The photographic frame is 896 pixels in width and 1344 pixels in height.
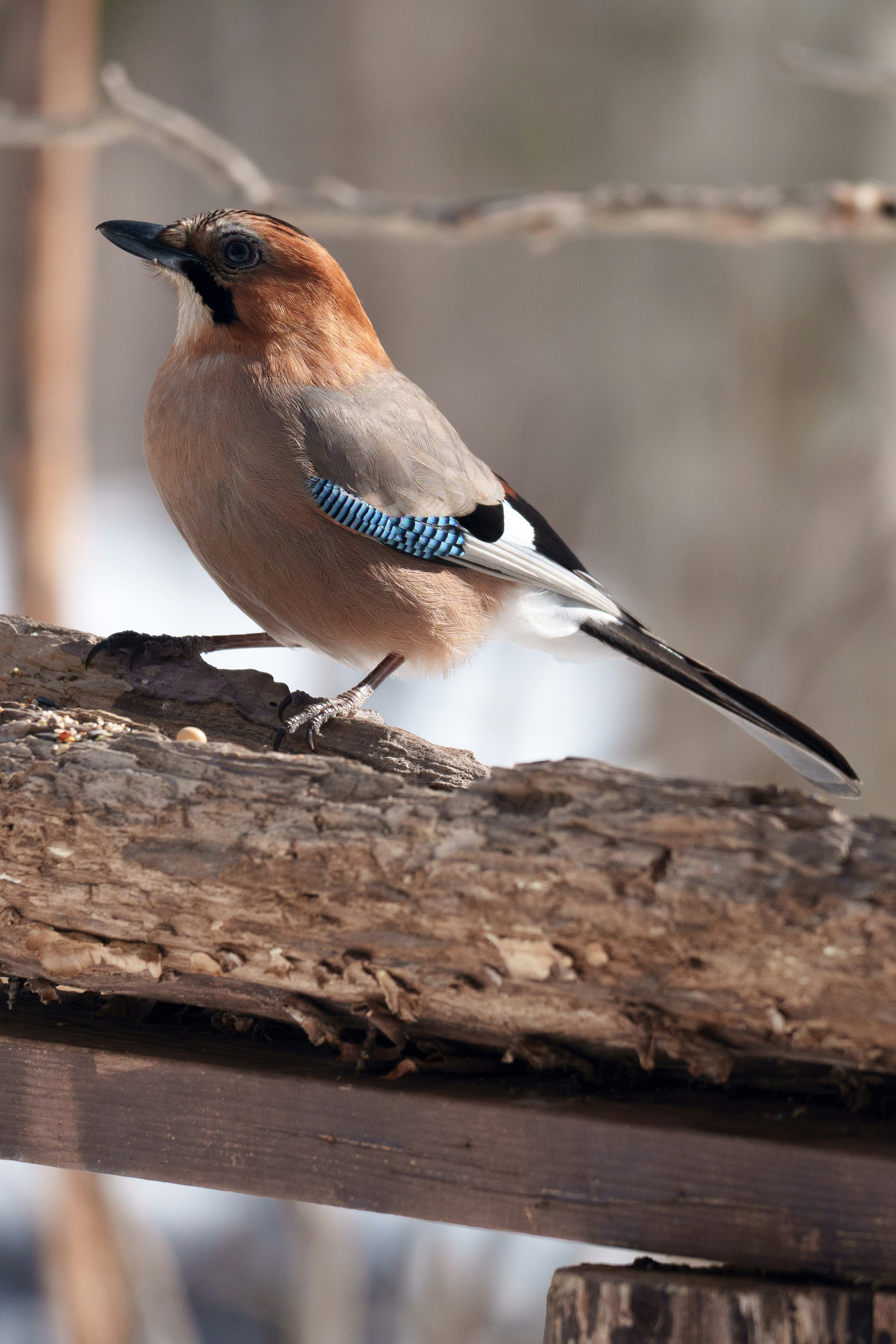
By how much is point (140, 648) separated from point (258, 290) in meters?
0.71

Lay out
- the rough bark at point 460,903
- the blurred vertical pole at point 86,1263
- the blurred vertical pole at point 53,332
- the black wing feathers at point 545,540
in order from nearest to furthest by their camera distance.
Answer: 1. the rough bark at point 460,903
2. the black wing feathers at point 545,540
3. the blurred vertical pole at point 86,1263
4. the blurred vertical pole at point 53,332

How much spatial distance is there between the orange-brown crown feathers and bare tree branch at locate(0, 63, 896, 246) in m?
0.41

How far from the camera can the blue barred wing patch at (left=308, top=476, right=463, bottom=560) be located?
2152 millimetres

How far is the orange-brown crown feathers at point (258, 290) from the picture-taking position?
2.30 meters

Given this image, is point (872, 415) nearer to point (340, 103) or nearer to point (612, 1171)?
point (340, 103)

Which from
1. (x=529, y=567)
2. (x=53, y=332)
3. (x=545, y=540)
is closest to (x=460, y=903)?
(x=529, y=567)

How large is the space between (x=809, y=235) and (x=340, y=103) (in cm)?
480

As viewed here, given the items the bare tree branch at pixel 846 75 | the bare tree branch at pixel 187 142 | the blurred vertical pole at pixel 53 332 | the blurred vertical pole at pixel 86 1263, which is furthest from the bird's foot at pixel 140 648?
the blurred vertical pole at pixel 86 1263

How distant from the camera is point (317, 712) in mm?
1993

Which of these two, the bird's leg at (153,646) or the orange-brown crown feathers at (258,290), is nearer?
the bird's leg at (153,646)

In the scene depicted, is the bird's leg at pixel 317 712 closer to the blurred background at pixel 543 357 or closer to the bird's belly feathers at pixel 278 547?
the bird's belly feathers at pixel 278 547

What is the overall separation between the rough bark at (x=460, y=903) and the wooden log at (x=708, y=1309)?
21cm

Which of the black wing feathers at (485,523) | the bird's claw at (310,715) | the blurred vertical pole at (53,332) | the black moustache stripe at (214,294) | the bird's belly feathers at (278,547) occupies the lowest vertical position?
the bird's claw at (310,715)

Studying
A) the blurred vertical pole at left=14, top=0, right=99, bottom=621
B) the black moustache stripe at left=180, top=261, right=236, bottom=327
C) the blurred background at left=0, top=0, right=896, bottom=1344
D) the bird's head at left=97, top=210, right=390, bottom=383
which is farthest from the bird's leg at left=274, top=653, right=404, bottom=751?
the blurred background at left=0, top=0, right=896, bottom=1344
